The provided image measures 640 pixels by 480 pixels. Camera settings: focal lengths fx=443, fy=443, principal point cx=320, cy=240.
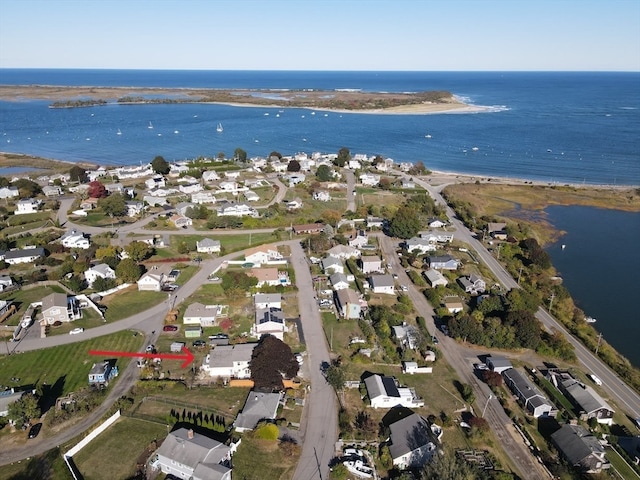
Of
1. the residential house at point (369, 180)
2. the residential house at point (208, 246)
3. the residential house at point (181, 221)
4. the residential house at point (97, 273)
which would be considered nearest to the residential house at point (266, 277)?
the residential house at point (208, 246)

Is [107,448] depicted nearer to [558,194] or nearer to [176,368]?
[176,368]

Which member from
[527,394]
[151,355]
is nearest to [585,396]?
[527,394]

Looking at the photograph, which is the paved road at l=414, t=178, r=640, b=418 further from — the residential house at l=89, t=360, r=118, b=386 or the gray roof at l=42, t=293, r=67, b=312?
the gray roof at l=42, t=293, r=67, b=312

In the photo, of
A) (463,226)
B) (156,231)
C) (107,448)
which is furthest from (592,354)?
(156,231)

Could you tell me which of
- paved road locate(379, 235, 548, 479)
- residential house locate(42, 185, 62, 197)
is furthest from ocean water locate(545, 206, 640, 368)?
residential house locate(42, 185, 62, 197)

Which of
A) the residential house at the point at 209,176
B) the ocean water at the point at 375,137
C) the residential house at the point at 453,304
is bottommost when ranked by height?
the residential house at the point at 453,304

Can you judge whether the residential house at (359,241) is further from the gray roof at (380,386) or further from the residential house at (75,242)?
the residential house at (75,242)
